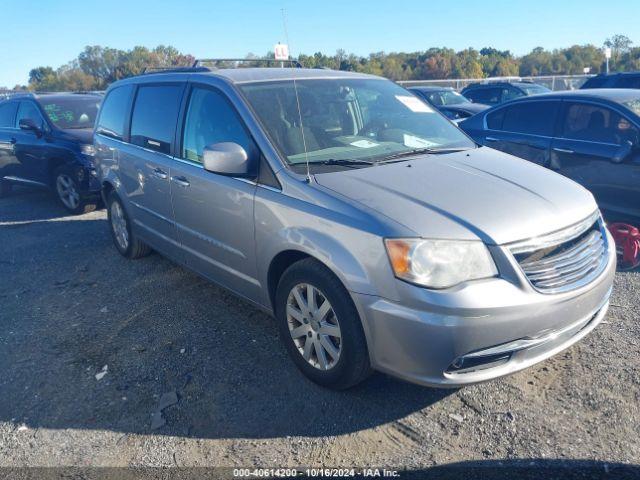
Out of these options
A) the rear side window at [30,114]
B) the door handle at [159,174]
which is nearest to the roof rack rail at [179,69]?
the door handle at [159,174]

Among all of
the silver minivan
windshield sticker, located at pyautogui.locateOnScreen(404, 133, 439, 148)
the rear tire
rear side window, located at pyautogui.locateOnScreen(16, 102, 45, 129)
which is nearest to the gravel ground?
the silver minivan

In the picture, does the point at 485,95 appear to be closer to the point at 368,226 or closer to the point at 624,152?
the point at 624,152

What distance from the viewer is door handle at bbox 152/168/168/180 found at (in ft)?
13.9

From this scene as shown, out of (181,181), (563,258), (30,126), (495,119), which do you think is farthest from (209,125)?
(30,126)

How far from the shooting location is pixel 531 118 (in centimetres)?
615

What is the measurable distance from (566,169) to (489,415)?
144 inches

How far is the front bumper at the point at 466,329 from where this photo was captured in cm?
250

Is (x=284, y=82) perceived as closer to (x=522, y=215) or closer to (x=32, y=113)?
(x=522, y=215)

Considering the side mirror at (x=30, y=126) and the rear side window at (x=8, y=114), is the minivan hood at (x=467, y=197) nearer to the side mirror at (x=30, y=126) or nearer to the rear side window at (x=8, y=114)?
the side mirror at (x=30, y=126)

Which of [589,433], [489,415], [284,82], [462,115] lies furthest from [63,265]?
[462,115]

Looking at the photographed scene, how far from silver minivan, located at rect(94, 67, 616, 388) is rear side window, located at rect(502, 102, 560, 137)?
2.29 meters

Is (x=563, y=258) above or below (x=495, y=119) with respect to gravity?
below

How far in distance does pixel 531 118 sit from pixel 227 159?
14.2 feet

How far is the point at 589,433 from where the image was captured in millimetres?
2717
